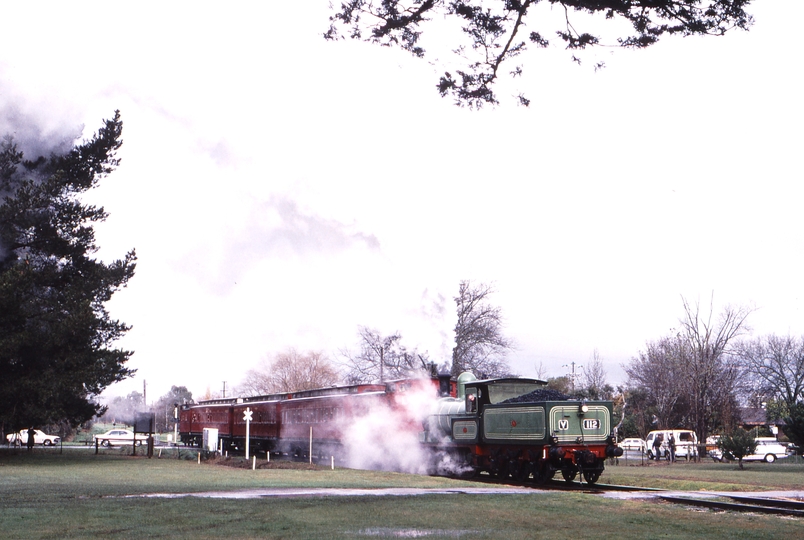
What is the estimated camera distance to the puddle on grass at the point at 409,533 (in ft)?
33.1

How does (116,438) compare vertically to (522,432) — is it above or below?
below

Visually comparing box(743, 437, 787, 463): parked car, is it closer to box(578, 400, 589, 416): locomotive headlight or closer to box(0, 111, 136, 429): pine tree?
box(578, 400, 589, 416): locomotive headlight

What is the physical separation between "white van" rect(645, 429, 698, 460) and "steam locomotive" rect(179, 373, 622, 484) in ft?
53.6

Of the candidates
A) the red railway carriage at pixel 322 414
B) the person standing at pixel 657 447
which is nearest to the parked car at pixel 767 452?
the person standing at pixel 657 447

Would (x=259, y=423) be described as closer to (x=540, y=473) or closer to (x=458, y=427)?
(x=458, y=427)

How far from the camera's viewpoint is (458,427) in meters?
23.6

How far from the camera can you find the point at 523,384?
23.2 m

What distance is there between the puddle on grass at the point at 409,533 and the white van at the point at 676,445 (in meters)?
32.1

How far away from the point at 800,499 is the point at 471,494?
23.6ft

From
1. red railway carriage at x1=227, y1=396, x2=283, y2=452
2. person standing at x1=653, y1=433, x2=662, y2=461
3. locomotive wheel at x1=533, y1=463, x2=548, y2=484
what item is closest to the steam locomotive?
locomotive wheel at x1=533, y1=463, x2=548, y2=484

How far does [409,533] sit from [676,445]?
32808 millimetres

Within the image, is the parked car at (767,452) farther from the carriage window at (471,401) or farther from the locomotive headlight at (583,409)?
the locomotive headlight at (583,409)

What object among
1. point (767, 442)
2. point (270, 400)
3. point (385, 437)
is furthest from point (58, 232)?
point (767, 442)

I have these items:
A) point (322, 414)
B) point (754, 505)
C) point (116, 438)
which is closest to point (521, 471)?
point (754, 505)
